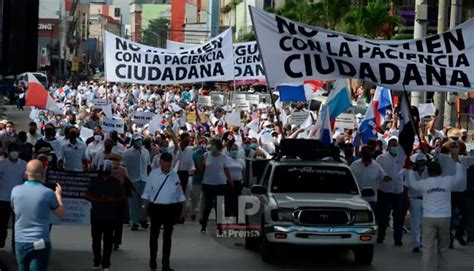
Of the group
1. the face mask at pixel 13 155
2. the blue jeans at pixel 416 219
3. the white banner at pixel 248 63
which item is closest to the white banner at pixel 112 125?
the white banner at pixel 248 63

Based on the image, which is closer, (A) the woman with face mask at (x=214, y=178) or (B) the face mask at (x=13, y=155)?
(B) the face mask at (x=13, y=155)

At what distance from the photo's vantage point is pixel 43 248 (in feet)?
34.4

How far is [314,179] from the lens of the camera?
15.9 meters

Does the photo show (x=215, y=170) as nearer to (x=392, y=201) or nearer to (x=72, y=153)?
(x=72, y=153)

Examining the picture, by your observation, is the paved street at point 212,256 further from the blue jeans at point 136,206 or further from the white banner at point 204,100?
the white banner at point 204,100

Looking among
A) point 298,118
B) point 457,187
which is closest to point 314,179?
point 457,187

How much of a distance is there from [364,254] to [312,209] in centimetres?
115

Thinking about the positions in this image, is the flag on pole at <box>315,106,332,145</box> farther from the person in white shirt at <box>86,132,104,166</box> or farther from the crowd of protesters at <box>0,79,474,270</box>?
the person in white shirt at <box>86,132,104,166</box>

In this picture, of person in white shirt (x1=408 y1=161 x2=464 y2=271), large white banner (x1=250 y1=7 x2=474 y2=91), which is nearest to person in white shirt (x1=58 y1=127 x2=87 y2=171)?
large white banner (x1=250 y1=7 x2=474 y2=91)

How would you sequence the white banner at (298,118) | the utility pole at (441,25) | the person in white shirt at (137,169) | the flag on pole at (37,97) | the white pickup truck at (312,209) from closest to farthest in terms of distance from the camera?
the white pickup truck at (312,209)
the person in white shirt at (137,169)
the flag on pole at (37,97)
the white banner at (298,118)
the utility pole at (441,25)

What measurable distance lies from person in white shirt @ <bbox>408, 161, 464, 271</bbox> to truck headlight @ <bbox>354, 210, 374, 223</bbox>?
1375 mm

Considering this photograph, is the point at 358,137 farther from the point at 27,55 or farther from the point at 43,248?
the point at 43,248

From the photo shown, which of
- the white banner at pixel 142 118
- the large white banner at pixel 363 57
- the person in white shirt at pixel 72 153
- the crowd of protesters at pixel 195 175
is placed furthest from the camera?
the white banner at pixel 142 118

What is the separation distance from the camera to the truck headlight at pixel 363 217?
15.0 m
